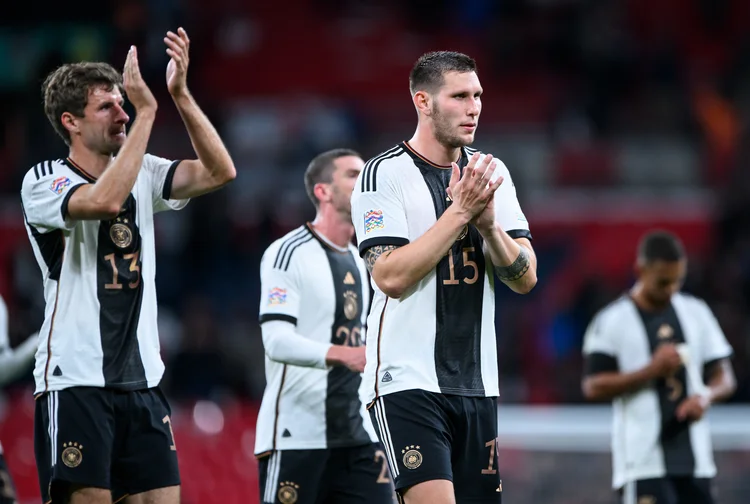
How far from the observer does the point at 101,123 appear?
5406 mm

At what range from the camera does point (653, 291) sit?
7.91 m

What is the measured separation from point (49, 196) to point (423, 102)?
5.52 feet

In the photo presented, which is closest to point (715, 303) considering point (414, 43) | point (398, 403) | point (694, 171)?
point (694, 171)

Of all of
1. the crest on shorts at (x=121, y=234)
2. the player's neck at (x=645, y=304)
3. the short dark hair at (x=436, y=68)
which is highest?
the short dark hair at (x=436, y=68)

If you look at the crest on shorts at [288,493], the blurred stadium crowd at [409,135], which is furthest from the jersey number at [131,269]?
the blurred stadium crowd at [409,135]

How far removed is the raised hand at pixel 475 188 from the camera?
489 centimetres

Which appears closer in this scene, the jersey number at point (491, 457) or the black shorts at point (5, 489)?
the jersey number at point (491, 457)

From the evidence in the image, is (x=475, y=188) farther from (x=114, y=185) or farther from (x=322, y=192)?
(x=322, y=192)

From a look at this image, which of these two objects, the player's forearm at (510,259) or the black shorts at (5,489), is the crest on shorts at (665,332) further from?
the black shorts at (5,489)

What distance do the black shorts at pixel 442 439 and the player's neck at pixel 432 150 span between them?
1050mm

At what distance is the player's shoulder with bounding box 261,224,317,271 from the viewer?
6684 millimetres

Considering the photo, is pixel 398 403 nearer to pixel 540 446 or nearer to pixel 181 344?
pixel 540 446

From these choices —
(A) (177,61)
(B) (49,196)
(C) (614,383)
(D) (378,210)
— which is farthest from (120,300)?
(C) (614,383)

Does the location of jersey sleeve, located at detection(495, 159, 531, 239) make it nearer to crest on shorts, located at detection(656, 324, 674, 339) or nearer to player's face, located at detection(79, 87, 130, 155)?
player's face, located at detection(79, 87, 130, 155)
